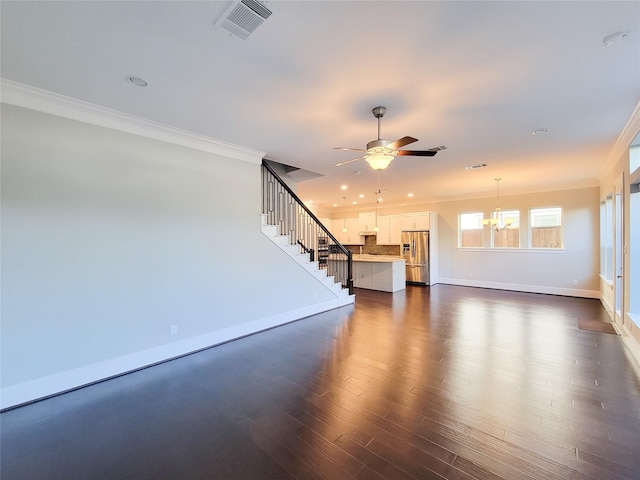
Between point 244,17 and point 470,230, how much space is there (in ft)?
29.4

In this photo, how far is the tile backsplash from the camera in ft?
33.5

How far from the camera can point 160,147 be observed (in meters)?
3.56

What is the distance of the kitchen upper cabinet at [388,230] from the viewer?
9.80 meters

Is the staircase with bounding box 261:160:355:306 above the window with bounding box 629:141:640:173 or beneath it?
beneath

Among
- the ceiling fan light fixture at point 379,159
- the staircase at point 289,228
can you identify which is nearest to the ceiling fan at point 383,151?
the ceiling fan light fixture at point 379,159

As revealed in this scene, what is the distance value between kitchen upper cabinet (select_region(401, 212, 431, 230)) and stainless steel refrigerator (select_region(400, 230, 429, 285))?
18cm

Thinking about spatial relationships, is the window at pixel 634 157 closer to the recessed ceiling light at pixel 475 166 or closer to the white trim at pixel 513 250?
the recessed ceiling light at pixel 475 166

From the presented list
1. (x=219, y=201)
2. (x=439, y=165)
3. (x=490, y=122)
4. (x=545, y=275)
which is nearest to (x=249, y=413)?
(x=219, y=201)

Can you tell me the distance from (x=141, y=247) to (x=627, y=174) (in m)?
6.49

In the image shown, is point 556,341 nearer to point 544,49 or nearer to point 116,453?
point 544,49

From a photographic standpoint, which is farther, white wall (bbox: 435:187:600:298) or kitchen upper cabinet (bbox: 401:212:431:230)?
kitchen upper cabinet (bbox: 401:212:431:230)

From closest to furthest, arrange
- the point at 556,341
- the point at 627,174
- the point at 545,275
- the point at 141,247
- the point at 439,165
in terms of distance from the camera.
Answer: the point at 141,247
the point at 627,174
the point at 556,341
the point at 439,165
the point at 545,275

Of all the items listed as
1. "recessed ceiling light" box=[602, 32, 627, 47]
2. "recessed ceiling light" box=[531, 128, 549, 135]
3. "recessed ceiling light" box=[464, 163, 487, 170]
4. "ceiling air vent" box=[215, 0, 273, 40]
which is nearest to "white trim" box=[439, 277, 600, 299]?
"recessed ceiling light" box=[464, 163, 487, 170]

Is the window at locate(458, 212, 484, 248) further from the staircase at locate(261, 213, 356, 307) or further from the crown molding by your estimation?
the staircase at locate(261, 213, 356, 307)
